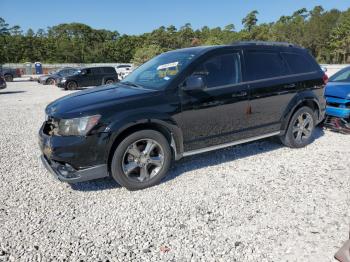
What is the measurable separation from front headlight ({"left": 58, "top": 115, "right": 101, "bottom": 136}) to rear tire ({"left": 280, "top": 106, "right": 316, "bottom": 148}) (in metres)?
3.48

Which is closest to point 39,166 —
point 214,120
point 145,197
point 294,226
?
point 145,197

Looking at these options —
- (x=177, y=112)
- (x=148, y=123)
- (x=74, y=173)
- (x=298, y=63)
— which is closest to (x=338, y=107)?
(x=298, y=63)

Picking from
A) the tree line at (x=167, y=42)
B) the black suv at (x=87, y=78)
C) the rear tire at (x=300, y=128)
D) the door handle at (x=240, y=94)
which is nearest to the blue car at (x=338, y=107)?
the rear tire at (x=300, y=128)

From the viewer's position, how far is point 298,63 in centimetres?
584

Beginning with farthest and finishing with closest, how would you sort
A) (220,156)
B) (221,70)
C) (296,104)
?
(296,104) → (220,156) → (221,70)

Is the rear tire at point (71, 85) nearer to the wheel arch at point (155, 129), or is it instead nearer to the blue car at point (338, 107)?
the blue car at point (338, 107)

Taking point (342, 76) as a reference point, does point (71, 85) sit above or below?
below

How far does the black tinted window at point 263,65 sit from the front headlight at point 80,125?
2534 millimetres

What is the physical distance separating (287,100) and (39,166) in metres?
4.29

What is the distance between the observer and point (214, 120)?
187 inches

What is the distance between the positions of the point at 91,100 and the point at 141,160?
Answer: 1019 mm

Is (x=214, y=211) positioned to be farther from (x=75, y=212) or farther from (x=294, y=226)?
(x=75, y=212)

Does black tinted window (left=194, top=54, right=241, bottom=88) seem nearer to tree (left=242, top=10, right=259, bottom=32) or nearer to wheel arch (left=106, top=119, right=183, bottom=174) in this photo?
wheel arch (left=106, top=119, right=183, bottom=174)

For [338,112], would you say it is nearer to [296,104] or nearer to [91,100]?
[296,104]
